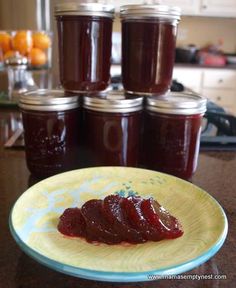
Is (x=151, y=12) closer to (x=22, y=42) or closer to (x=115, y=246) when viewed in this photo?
(x=115, y=246)

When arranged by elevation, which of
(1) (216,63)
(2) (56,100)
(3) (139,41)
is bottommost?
(1) (216,63)

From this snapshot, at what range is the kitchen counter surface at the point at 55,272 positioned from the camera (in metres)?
0.41

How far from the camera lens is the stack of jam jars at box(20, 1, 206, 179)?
25.0 inches

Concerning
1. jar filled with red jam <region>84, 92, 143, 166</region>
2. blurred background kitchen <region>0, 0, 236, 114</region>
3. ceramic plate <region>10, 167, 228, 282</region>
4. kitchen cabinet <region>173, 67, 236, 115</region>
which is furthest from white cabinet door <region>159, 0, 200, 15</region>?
ceramic plate <region>10, 167, 228, 282</region>

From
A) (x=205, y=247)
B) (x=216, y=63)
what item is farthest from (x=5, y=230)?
(x=216, y=63)

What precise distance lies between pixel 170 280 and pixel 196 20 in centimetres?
312

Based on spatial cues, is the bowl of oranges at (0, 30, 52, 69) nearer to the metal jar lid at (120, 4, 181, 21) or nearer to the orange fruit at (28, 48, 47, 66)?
the orange fruit at (28, 48, 47, 66)

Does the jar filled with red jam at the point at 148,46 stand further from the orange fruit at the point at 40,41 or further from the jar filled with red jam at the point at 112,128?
the orange fruit at the point at 40,41

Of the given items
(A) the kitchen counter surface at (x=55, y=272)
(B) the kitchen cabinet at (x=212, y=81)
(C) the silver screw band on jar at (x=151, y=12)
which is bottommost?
(B) the kitchen cabinet at (x=212, y=81)

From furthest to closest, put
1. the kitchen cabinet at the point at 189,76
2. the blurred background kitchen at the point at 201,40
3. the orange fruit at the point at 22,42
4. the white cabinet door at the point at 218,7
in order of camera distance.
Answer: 1. the white cabinet door at the point at 218,7
2. the kitchen cabinet at the point at 189,76
3. the blurred background kitchen at the point at 201,40
4. the orange fruit at the point at 22,42

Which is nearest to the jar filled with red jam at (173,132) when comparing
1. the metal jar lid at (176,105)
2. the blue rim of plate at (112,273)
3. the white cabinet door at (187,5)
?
the metal jar lid at (176,105)

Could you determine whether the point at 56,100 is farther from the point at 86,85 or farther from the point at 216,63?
the point at 216,63

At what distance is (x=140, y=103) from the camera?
654 millimetres

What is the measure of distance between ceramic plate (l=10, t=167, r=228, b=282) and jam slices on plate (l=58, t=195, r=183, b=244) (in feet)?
0.03
